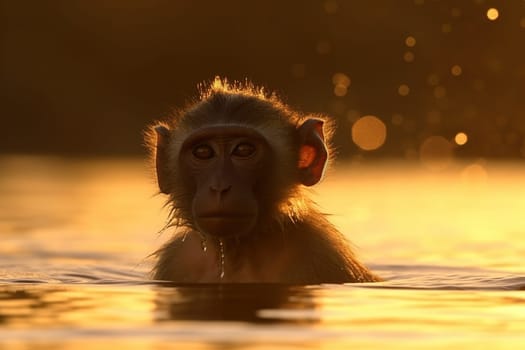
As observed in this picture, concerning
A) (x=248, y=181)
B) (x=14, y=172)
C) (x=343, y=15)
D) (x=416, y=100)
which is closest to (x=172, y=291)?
(x=248, y=181)

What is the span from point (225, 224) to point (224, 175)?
0.33 meters

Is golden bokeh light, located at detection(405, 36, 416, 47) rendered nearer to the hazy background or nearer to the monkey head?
the monkey head

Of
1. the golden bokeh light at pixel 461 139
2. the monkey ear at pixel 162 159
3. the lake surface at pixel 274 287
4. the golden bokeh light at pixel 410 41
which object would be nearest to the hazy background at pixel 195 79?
the golden bokeh light at pixel 461 139

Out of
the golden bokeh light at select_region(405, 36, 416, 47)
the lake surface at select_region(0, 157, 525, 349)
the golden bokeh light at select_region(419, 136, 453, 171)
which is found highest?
the golden bokeh light at select_region(419, 136, 453, 171)

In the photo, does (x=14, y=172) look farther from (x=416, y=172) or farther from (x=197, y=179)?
(x=197, y=179)

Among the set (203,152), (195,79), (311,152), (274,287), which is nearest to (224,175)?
(203,152)

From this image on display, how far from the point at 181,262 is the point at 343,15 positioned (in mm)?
37731

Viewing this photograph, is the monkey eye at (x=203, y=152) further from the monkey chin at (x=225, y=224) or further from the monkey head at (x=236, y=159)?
the monkey chin at (x=225, y=224)

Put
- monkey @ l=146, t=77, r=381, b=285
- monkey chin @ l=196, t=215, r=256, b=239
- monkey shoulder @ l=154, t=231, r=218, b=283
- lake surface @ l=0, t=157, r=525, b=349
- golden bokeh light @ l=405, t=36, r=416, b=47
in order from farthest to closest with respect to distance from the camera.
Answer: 1. golden bokeh light @ l=405, t=36, r=416, b=47
2. monkey shoulder @ l=154, t=231, r=218, b=283
3. monkey @ l=146, t=77, r=381, b=285
4. monkey chin @ l=196, t=215, r=256, b=239
5. lake surface @ l=0, t=157, r=525, b=349

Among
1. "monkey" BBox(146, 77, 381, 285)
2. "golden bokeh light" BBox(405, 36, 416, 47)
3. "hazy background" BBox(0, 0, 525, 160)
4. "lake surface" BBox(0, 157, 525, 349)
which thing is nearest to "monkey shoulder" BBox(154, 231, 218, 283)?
"monkey" BBox(146, 77, 381, 285)

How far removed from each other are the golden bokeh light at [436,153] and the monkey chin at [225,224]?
27264 millimetres

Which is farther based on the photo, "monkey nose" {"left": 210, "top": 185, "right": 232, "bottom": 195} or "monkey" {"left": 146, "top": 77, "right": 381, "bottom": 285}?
"monkey" {"left": 146, "top": 77, "right": 381, "bottom": 285}

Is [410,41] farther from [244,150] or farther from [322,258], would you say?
[322,258]

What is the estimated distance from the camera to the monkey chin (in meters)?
8.34
